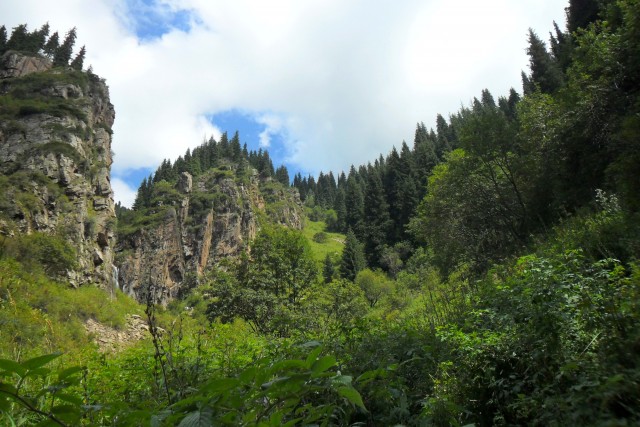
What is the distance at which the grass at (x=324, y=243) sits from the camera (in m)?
76.9

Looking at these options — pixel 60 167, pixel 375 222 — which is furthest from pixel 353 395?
pixel 375 222

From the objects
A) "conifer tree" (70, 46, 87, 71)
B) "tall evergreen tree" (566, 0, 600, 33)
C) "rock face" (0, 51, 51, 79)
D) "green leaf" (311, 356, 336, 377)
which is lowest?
"green leaf" (311, 356, 336, 377)

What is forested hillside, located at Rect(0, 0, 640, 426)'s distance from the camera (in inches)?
66.4

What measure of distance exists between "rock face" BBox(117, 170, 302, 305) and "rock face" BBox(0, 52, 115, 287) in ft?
80.9

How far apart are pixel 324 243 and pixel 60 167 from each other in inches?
2605

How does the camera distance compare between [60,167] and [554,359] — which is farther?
[60,167]

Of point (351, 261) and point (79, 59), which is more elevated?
point (79, 59)

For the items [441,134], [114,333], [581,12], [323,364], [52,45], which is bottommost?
[323,364]

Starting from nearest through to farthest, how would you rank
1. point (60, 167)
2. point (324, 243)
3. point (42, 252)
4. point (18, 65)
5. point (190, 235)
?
point (42, 252), point (60, 167), point (18, 65), point (190, 235), point (324, 243)

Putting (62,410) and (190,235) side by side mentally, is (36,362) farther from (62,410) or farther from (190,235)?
(190,235)

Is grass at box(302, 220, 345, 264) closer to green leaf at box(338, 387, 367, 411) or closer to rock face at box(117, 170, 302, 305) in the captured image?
rock face at box(117, 170, 302, 305)

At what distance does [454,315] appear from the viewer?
253 inches

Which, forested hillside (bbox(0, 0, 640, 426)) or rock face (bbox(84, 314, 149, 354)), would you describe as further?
rock face (bbox(84, 314, 149, 354))

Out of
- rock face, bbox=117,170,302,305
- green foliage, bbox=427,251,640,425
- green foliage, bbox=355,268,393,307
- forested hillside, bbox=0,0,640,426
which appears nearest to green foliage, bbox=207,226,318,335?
forested hillside, bbox=0,0,640,426
